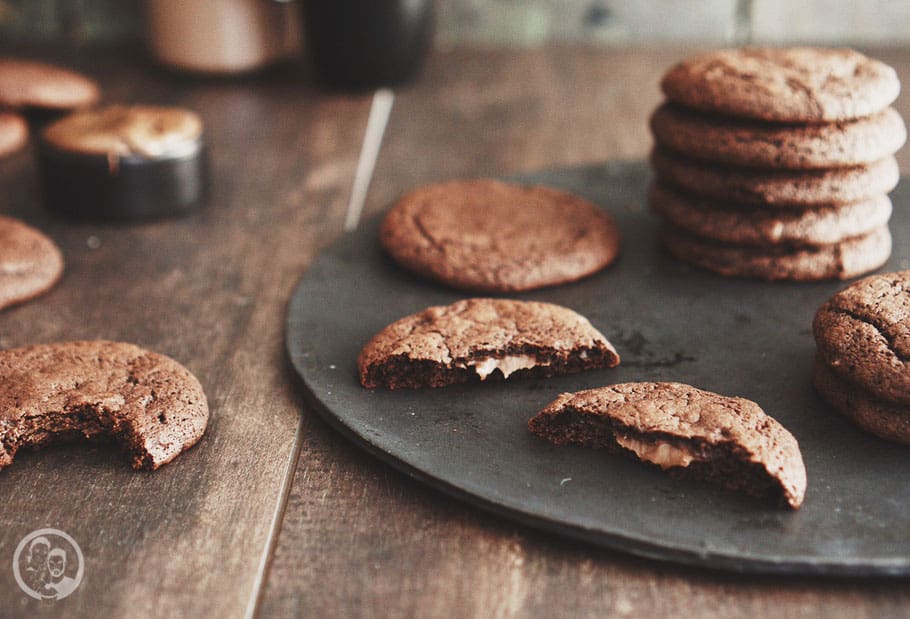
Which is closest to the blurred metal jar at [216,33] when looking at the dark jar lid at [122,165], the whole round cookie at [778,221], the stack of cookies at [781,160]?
the dark jar lid at [122,165]

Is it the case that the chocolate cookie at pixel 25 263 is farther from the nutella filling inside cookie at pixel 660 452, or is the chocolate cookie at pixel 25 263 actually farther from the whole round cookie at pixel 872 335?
the whole round cookie at pixel 872 335

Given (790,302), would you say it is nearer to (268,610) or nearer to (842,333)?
(842,333)

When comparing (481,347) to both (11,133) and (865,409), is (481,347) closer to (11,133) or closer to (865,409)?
(865,409)

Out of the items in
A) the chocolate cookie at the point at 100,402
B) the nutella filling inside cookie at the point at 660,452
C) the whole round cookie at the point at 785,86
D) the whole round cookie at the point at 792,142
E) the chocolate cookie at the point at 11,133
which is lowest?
the chocolate cookie at the point at 11,133

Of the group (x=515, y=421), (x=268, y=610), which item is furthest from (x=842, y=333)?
(x=268, y=610)

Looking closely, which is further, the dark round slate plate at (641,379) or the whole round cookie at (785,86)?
the whole round cookie at (785,86)

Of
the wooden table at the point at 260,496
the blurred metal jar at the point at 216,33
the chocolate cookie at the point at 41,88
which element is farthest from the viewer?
the blurred metal jar at the point at 216,33
